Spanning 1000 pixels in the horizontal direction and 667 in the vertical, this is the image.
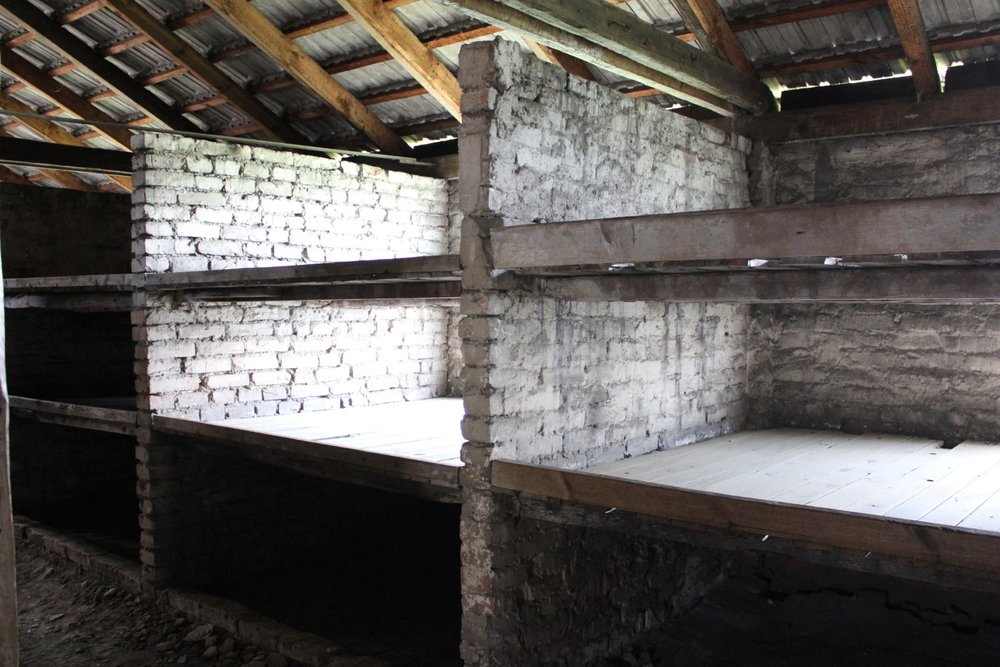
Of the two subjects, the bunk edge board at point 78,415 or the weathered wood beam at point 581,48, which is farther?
the bunk edge board at point 78,415

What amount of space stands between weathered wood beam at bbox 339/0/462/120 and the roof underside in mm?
74

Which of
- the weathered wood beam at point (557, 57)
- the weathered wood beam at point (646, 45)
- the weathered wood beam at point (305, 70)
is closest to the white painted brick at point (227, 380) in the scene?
the weathered wood beam at point (305, 70)

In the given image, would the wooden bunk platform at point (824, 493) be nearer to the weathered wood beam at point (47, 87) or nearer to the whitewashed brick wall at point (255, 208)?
the whitewashed brick wall at point (255, 208)

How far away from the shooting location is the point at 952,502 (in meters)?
3.72

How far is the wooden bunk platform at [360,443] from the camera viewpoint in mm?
4727

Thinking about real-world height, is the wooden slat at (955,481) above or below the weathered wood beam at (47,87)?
below

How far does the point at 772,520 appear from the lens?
11.3 feet

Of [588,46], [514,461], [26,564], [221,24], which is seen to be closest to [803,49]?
[588,46]

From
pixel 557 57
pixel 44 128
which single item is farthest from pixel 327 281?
pixel 44 128

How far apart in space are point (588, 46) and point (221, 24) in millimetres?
4304

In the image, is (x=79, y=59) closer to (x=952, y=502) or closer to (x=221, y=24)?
(x=221, y=24)

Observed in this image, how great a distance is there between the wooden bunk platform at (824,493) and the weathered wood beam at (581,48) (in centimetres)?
227

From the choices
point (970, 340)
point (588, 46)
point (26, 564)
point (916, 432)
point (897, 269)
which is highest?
point (588, 46)

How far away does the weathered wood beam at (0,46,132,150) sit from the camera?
9.73 metres
